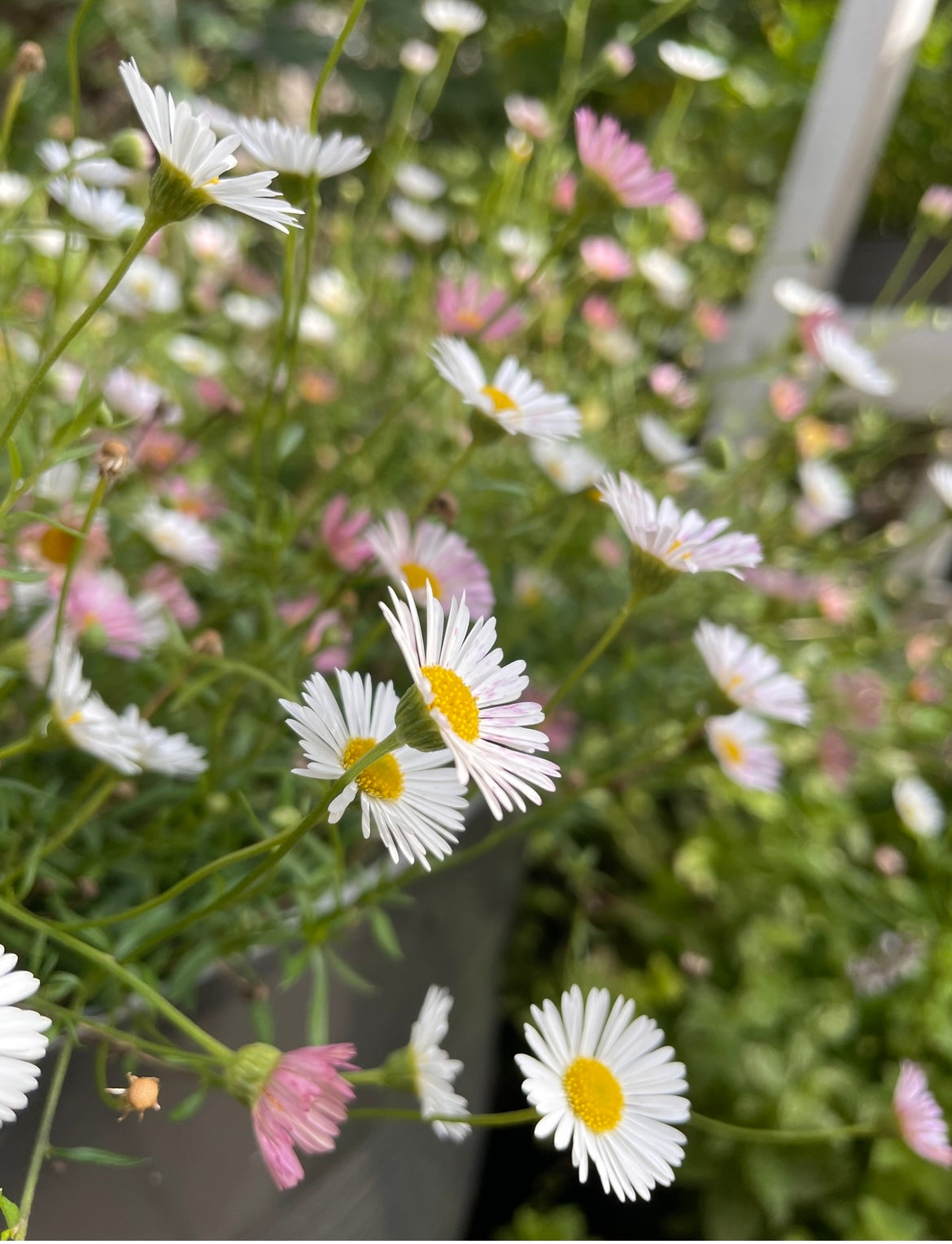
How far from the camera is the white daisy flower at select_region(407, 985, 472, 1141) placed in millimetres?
291

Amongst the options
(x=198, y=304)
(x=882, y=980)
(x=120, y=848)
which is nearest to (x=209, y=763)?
(x=120, y=848)

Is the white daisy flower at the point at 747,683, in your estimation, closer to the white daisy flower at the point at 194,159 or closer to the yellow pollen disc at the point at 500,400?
the yellow pollen disc at the point at 500,400

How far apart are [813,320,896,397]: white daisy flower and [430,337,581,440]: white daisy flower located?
341mm

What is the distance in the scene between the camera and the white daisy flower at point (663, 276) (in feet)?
2.67

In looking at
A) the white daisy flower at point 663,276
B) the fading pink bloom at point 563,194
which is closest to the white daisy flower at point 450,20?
the fading pink bloom at point 563,194

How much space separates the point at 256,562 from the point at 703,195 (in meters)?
0.89

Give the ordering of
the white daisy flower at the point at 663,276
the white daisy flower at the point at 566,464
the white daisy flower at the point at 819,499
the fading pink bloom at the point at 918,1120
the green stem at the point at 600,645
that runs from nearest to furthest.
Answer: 1. the green stem at the point at 600,645
2. the fading pink bloom at the point at 918,1120
3. the white daisy flower at the point at 566,464
4. the white daisy flower at the point at 819,499
5. the white daisy flower at the point at 663,276

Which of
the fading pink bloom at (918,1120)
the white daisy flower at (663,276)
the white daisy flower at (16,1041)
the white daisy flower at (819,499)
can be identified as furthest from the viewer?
the white daisy flower at (663,276)

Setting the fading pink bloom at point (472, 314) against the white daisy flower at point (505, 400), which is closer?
the white daisy flower at point (505, 400)

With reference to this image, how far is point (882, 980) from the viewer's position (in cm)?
67

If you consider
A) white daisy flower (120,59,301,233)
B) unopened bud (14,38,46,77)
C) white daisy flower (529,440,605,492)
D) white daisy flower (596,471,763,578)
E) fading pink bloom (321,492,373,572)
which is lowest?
white daisy flower (596,471,763,578)

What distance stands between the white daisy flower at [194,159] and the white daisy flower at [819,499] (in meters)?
0.53

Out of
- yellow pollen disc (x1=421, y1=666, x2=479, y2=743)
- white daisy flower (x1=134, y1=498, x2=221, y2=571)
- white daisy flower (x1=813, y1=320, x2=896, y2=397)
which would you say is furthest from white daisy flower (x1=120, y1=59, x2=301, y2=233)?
white daisy flower (x1=813, y1=320, x2=896, y2=397)

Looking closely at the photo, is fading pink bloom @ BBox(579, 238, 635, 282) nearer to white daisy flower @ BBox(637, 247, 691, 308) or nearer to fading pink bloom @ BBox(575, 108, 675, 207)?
white daisy flower @ BBox(637, 247, 691, 308)
